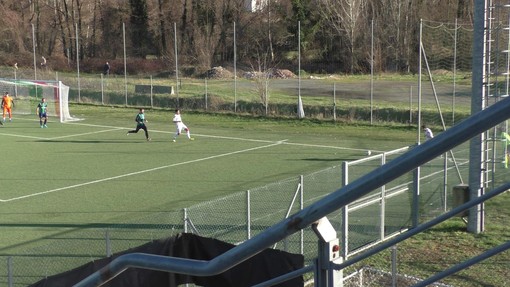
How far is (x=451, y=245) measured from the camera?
13.6 metres

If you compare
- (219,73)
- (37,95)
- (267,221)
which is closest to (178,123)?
(267,221)

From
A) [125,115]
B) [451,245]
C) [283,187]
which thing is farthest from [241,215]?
[125,115]

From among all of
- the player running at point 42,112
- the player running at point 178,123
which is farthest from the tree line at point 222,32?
the player running at point 178,123

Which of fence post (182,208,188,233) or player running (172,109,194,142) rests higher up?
player running (172,109,194,142)

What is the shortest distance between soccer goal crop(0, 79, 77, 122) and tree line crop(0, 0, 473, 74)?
330 cm

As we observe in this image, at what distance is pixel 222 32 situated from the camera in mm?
62000

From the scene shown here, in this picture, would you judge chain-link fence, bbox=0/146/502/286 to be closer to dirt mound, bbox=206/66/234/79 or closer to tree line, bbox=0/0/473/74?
tree line, bbox=0/0/473/74

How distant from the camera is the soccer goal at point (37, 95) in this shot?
3716cm

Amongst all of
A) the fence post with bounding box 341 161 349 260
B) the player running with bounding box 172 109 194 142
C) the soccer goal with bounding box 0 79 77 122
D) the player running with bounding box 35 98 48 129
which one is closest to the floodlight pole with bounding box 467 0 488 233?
the fence post with bounding box 341 161 349 260

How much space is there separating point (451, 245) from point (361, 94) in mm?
29746

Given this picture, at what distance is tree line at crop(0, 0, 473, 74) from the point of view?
142ft

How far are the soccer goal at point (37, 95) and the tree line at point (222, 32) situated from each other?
3.30 m

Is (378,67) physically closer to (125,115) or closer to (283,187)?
(125,115)

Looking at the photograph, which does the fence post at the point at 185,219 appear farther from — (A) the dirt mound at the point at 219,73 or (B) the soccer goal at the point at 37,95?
(A) the dirt mound at the point at 219,73
